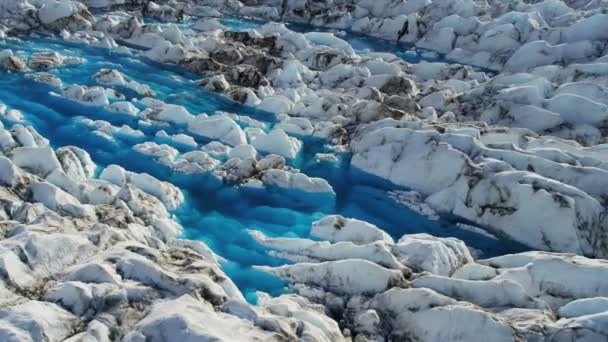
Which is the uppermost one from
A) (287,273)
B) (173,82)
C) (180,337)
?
(180,337)

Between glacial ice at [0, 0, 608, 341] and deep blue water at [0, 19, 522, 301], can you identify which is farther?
deep blue water at [0, 19, 522, 301]

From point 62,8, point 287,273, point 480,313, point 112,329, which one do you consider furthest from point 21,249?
point 62,8

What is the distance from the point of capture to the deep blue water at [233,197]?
54.7 feet

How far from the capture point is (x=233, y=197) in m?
19.1

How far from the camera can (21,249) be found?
10969 mm

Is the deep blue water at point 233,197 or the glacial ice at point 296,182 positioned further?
the deep blue water at point 233,197

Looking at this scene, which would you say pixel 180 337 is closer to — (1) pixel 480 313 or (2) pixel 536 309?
(1) pixel 480 313

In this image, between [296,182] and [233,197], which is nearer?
[233,197]

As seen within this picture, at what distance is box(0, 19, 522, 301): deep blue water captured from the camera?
1669cm

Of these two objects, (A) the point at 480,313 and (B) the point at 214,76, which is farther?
(B) the point at 214,76

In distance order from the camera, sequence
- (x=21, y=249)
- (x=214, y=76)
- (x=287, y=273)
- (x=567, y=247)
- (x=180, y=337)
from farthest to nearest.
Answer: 1. (x=214, y=76)
2. (x=567, y=247)
3. (x=287, y=273)
4. (x=21, y=249)
5. (x=180, y=337)

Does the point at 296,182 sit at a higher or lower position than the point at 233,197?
higher

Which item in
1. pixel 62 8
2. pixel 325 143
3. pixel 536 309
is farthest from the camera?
pixel 62 8

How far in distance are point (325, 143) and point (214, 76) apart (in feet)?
27.0
